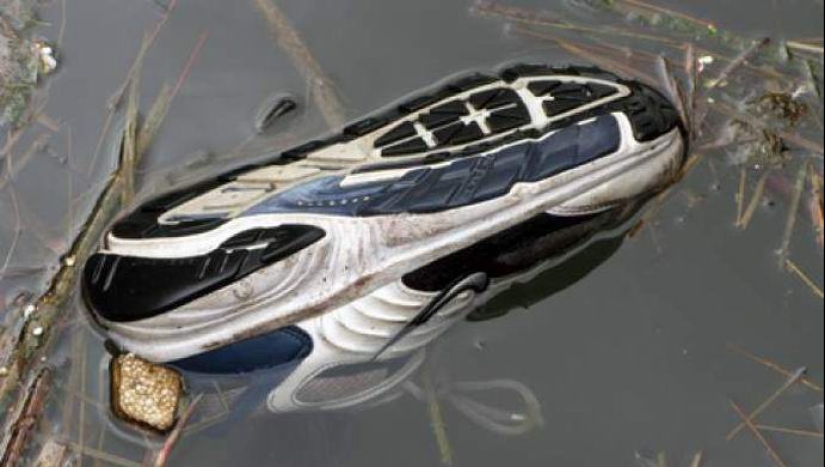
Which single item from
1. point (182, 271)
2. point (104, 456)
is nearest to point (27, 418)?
point (104, 456)

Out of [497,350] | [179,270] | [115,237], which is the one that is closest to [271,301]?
[179,270]

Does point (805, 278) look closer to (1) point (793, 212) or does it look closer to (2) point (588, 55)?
(1) point (793, 212)

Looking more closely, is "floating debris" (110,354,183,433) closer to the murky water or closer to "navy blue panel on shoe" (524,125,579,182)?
the murky water

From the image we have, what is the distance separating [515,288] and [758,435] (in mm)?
612

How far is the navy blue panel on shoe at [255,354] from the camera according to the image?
7.34ft

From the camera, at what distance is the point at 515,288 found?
2539 millimetres

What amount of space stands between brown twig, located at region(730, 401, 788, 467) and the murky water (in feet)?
0.05

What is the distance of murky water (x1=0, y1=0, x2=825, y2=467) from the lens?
2.51 meters

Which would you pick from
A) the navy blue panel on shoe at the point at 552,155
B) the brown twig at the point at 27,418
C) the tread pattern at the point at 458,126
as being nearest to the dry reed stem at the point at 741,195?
the tread pattern at the point at 458,126

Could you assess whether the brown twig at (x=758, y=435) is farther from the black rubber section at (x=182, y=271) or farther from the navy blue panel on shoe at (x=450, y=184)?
the black rubber section at (x=182, y=271)

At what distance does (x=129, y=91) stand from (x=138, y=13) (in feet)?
0.61

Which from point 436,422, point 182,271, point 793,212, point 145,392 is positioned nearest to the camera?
point 182,271

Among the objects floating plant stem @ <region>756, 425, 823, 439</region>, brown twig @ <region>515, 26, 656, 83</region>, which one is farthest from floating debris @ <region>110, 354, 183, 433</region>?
floating plant stem @ <region>756, 425, 823, 439</region>

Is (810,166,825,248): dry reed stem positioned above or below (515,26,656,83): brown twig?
below
